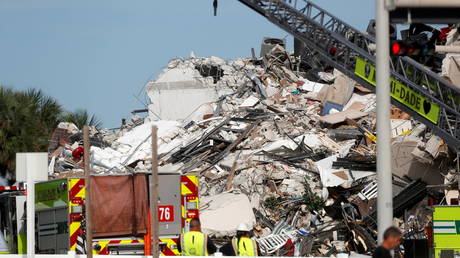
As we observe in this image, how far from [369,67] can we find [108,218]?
9227mm

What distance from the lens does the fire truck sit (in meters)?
17.6

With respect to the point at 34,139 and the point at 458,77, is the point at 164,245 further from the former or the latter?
the point at 34,139

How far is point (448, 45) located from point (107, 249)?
12432mm

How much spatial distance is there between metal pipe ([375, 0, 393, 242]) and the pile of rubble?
11.3 meters

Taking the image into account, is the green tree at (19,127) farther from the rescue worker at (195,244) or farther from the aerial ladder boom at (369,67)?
the rescue worker at (195,244)

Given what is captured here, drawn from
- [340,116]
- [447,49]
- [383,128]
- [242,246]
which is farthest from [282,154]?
[383,128]

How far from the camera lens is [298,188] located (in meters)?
26.6

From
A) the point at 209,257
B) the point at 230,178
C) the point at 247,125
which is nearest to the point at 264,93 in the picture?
the point at 247,125

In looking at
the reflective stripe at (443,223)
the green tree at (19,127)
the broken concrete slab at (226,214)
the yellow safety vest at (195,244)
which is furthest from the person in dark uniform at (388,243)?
the green tree at (19,127)

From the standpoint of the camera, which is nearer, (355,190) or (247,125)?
(355,190)

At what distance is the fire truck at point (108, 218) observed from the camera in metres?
17.6

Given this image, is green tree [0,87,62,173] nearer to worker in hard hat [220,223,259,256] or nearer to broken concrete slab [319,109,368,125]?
broken concrete slab [319,109,368,125]

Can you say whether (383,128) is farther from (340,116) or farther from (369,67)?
(340,116)

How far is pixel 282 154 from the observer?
28.6 metres
